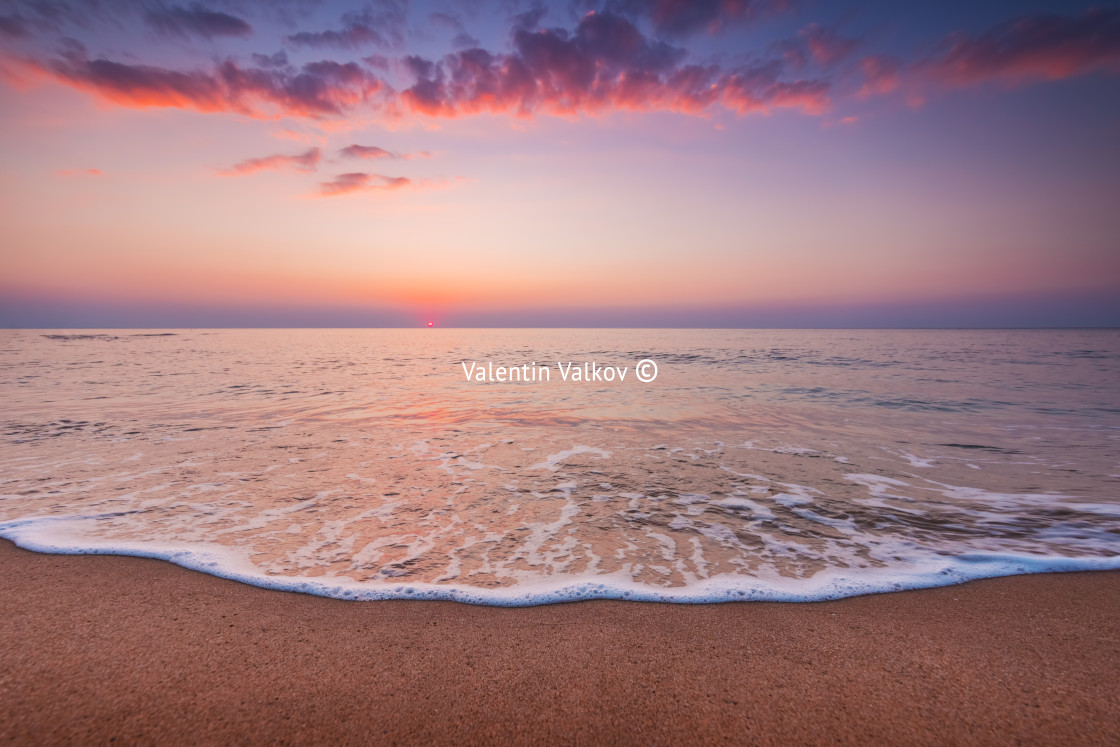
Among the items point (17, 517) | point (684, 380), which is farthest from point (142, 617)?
point (684, 380)

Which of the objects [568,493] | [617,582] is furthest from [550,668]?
[568,493]

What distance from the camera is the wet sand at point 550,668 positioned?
234 cm

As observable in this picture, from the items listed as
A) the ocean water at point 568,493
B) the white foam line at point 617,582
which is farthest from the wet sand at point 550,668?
the ocean water at point 568,493

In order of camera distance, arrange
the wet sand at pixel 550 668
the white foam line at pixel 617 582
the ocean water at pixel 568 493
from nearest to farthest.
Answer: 1. the wet sand at pixel 550 668
2. the white foam line at pixel 617 582
3. the ocean water at pixel 568 493

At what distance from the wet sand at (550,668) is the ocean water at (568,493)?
0.35 meters

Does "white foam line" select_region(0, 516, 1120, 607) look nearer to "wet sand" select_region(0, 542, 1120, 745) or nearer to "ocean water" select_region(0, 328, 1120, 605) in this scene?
"ocean water" select_region(0, 328, 1120, 605)

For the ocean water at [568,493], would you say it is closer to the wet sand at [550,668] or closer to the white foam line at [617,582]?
the white foam line at [617,582]

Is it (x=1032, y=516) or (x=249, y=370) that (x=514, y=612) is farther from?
(x=249, y=370)

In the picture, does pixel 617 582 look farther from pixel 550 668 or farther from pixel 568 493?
pixel 568 493

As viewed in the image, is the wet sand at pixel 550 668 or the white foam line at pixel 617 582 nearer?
the wet sand at pixel 550 668

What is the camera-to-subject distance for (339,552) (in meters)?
4.41

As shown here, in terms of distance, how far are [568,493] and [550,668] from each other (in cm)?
352

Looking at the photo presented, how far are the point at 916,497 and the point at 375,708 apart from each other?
6.96 meters

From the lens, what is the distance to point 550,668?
111 inches
